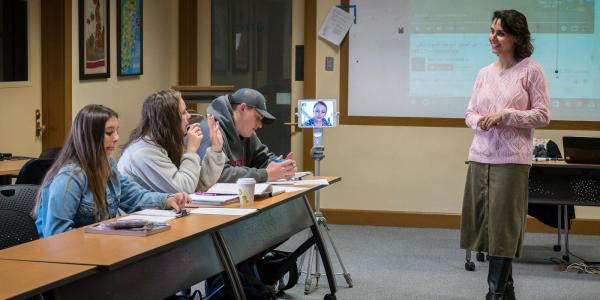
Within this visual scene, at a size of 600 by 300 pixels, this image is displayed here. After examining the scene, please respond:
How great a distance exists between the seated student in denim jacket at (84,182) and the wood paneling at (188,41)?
4515 millimetres

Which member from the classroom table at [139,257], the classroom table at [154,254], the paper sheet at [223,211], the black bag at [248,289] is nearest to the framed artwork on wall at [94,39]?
the black bag at [248,289]

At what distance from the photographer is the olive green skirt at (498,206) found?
4.60 metres

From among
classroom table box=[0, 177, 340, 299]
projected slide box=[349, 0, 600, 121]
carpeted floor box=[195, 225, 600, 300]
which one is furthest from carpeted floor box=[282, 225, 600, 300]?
classroom table box=[0, 177, 340, 299]

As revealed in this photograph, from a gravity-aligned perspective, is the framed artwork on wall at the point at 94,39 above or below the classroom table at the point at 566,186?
above

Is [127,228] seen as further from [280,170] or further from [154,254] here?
[280,170]

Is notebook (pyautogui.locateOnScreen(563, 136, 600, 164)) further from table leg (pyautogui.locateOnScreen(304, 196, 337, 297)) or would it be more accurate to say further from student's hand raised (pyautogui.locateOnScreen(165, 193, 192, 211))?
student's hand raised (pyautogui.locateOnScreen(165, 193, 192, 211))

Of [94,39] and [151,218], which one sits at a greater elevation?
[94,39]

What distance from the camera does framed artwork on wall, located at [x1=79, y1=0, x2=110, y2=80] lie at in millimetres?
6520

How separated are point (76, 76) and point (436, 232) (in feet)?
10.7

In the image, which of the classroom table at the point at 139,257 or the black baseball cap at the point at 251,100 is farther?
the black baseball cap at the point at 251,100

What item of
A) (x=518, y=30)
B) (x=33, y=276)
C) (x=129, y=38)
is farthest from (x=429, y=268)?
(x=33, y=276)

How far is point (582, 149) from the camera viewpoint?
6051mm

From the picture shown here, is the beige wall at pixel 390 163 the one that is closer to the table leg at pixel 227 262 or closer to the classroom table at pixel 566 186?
the classroom table at pixel 566 186

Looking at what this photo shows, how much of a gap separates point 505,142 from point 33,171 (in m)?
2.49
